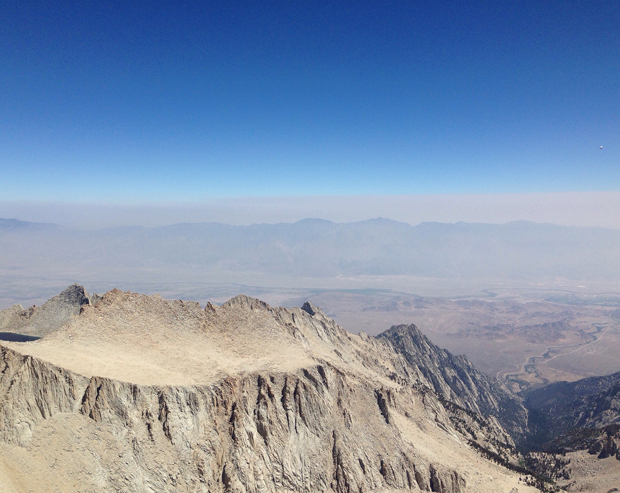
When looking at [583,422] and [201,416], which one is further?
[583,422]

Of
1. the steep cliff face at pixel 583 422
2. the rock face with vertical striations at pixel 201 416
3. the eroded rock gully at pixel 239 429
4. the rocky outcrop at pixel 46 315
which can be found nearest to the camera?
the rock face with vertical striations at pixel 201 416

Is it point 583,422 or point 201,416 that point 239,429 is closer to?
point 201,416

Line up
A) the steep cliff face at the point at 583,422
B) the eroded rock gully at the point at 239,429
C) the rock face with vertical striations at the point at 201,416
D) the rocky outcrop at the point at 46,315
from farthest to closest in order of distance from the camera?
the steep cliff face at the point at 583,422 → the rocky outcrop at the point at 46,315 → the eroded rock gully at the point at 239,429 → the rock face with vertical striations at the point at 201,416

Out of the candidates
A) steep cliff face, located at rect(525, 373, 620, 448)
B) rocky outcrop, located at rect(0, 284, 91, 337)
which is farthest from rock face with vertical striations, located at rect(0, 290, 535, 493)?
steep cliff face, located at rect(525, 373, 620, 448)

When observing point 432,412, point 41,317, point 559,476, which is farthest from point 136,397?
point 559,476

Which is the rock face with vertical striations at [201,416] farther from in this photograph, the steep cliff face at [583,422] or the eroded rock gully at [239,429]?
the steep cliff face at [583,422]

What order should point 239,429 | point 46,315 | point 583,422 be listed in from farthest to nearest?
point 583,422 → point 46,315 → point 239,429

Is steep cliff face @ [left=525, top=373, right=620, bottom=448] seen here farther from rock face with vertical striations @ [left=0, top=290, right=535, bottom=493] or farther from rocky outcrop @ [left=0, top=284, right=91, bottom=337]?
rocky outcrop @ [left=0, top=284, right=91, bottom=337]

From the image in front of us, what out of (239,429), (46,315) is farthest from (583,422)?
(46,315)

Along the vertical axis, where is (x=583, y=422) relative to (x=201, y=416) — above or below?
below

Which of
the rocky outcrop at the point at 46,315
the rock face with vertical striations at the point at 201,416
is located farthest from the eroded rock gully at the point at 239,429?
the rocky outcrop at the point at 46,315
